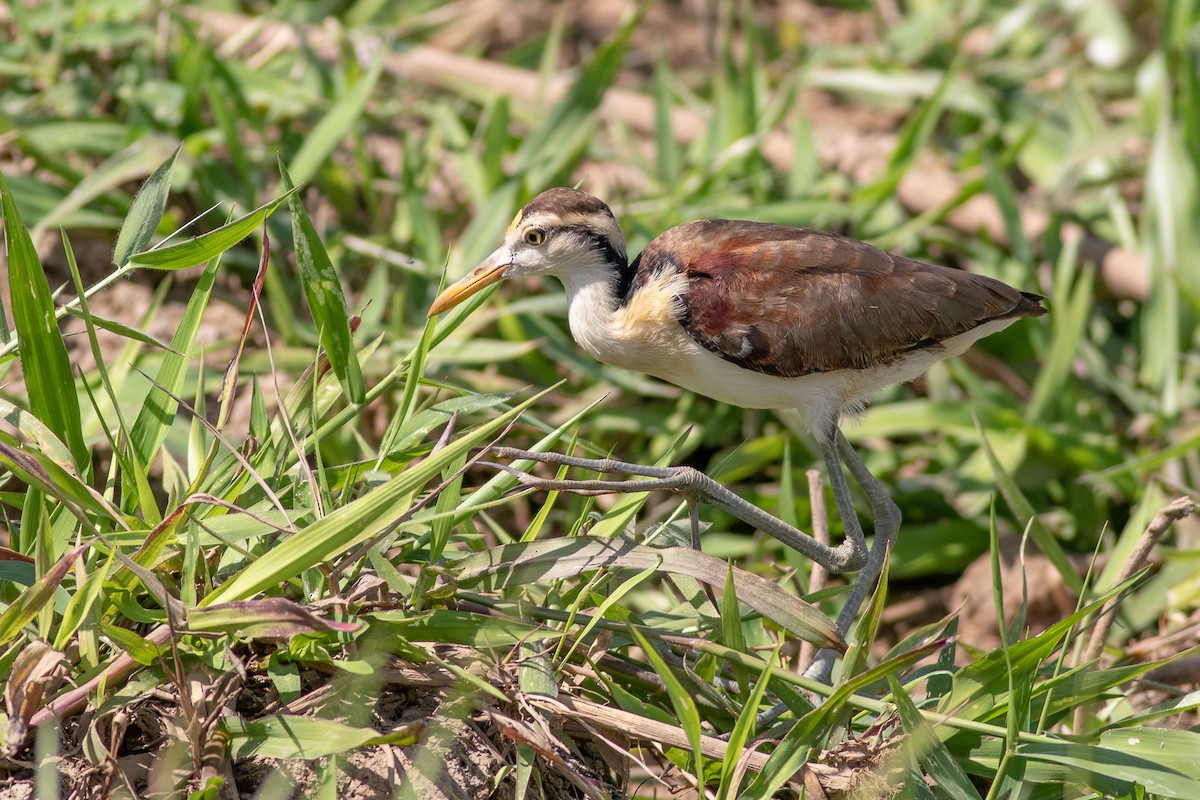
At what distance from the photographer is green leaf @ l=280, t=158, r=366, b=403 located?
111 inches

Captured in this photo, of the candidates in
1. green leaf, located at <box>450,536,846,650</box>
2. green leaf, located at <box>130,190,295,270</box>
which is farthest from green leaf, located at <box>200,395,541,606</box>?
green leaf, located at <box>130,190,295,270</box>

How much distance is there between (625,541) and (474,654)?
0.41m

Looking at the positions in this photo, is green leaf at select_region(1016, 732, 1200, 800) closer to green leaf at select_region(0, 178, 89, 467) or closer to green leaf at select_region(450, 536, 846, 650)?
green leaf at select_region(450, 536, 846, 650)

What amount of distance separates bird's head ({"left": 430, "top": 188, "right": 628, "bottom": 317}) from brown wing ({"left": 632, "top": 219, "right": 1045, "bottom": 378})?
0.12 m

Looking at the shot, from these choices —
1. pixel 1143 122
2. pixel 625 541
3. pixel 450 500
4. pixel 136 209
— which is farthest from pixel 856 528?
pixel 1143 122

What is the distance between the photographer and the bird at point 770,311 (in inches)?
130

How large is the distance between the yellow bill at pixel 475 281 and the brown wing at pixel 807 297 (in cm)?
39

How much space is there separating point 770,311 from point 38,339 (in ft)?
5.81

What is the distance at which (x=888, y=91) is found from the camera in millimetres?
6215

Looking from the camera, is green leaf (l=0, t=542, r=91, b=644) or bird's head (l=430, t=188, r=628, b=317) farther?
bird's head (l=430, t=188, r=628, b=317)

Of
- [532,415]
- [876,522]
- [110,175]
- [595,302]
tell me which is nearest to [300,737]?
[595,302]

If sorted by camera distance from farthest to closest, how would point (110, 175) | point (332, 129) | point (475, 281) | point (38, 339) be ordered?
1. point (332, 129)
2. point (110, 175)
3. point (475, 281)
4. point (38, 339)

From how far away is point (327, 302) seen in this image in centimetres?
A: 285

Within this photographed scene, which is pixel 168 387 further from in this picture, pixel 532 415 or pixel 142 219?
pixel 532 415
